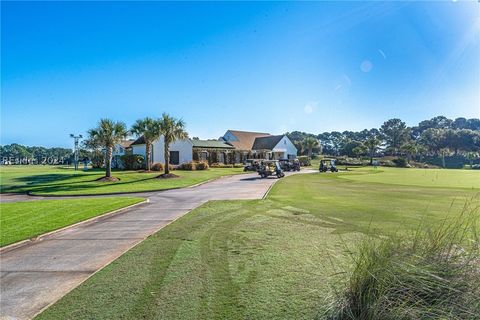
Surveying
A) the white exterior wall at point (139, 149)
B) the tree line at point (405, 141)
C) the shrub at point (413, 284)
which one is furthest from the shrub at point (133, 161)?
the tree line at point (405, 141)

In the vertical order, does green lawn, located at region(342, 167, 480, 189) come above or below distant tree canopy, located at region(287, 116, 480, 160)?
below

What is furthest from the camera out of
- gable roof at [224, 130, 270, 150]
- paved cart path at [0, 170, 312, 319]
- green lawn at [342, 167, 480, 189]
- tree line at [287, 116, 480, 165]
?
tree line at [287, 116, 480, 165]

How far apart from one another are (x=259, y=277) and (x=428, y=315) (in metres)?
2.71

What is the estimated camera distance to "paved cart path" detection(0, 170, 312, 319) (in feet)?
→ 15.8

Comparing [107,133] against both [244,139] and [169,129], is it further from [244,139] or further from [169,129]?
[244,139]

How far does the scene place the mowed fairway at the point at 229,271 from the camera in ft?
13.6

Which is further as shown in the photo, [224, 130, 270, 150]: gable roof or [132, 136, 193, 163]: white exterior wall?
[224, 130, 270, 150]: gable roof

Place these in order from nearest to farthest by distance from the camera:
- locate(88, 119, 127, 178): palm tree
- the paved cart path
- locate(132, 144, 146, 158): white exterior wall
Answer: the paved cart path < locate(88, 119, 127, 178): palm tree < locate(132, 144, 146, 158): white exterior wall

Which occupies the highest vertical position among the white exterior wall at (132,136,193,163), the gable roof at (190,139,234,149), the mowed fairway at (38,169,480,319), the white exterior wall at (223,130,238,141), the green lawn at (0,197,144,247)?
the white exterior wall at (223,130,238,141)

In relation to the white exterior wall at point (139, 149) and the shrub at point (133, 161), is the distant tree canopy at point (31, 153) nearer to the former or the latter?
the white exterior wall at point (139, 149)

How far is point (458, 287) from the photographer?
10.1ft

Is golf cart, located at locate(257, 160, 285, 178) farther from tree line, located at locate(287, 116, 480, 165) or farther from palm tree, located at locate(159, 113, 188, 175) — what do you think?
tree line, located at locate(287, 116, 480, 165)

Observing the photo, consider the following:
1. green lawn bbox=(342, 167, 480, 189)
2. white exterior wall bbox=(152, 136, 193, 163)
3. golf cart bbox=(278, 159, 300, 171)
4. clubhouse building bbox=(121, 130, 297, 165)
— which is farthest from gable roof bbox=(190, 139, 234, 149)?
green lawn bbox=(342, 167, 480, 189)

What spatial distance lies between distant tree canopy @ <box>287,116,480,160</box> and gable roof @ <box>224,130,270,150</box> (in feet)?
57.5
